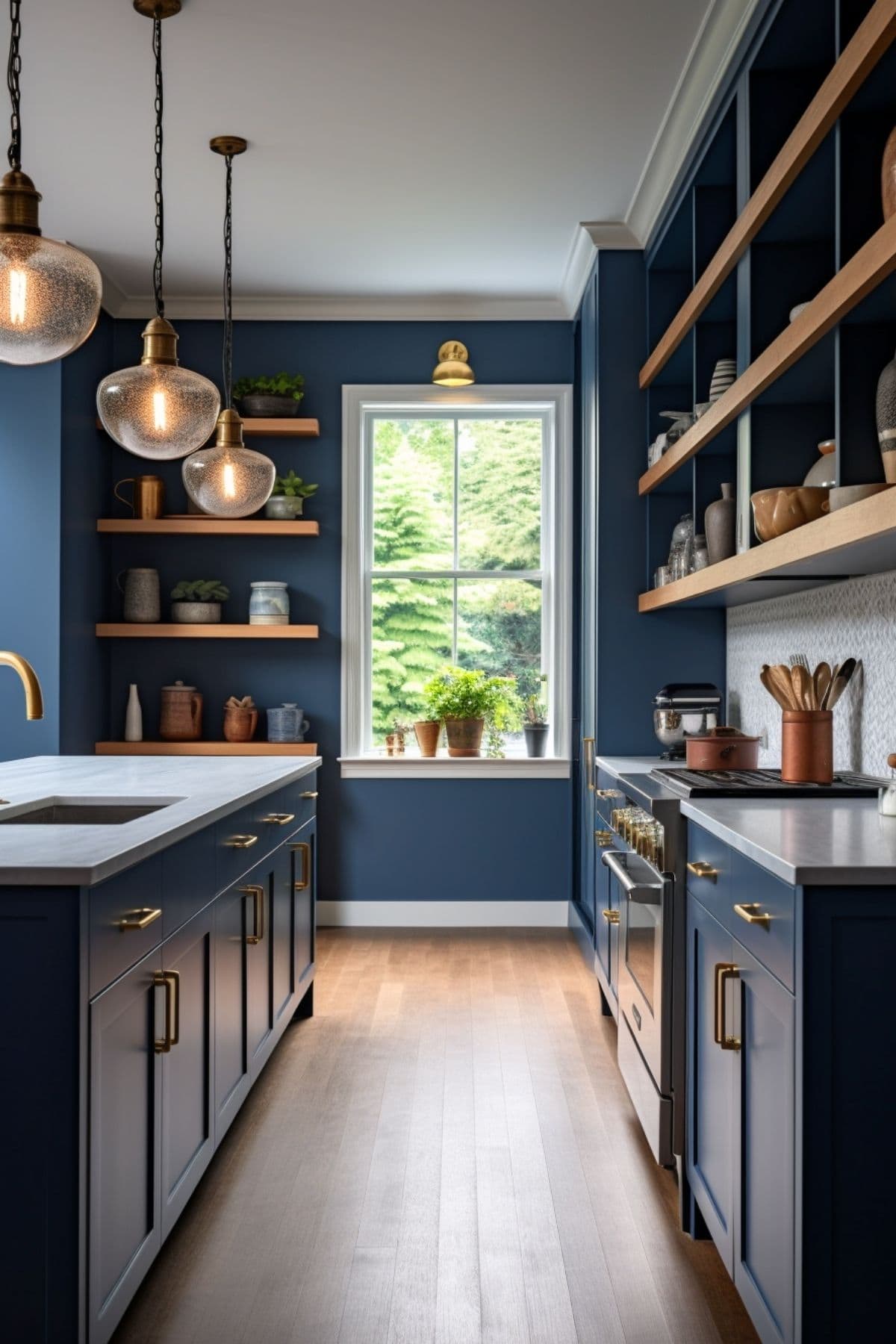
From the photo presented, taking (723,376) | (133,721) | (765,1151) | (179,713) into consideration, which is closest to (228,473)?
(723,376)

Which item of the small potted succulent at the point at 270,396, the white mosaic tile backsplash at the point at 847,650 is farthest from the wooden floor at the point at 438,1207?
the small potted succulent at the point at 270,396

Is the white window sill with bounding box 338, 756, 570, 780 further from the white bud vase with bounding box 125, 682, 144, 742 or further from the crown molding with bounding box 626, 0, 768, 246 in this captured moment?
the crown molding with bounding box 626, 0, 768, 246

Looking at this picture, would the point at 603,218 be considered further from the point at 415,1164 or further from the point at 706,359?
Result: the point at 415,1164

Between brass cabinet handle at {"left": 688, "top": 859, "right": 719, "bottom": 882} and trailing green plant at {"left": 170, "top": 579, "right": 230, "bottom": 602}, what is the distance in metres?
3.31

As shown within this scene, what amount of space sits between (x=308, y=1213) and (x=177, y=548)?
11.7 feet

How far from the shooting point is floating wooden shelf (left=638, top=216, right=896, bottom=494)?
1.89 m

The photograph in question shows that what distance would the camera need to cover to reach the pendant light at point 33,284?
76.7 inches

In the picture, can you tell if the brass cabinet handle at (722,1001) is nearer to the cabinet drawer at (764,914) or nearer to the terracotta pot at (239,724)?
the cabinet drawer at (764,914)

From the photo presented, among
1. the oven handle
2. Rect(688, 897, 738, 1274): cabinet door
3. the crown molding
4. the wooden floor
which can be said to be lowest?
the wooden floor

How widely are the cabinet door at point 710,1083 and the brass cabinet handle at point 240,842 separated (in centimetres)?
106

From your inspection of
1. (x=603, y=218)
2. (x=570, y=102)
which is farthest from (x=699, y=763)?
(x=603, y=218)

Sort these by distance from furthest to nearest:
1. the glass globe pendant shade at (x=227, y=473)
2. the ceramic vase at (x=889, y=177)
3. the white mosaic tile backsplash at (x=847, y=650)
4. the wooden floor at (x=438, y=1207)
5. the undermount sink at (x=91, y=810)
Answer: the glass globe pendant shade at (x=227, y=473) → the white mosaic tile backsplash at (x=847, y=650) → the undermount sink at (x=91, y=810) → the wooden floor at (x=438, y=1207) → the ceramic vase at (x=889, y=177)

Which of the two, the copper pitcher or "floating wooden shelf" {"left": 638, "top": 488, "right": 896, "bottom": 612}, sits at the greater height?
"floating wooden shelf" {"left": 638, "top": 488, "right": 896, "bottom": 612}

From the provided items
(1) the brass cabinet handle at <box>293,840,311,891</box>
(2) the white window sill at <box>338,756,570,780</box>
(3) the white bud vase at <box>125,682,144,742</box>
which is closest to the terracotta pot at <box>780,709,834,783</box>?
(1) the brass cabinet handle at <box>293,840,311,891</box>
